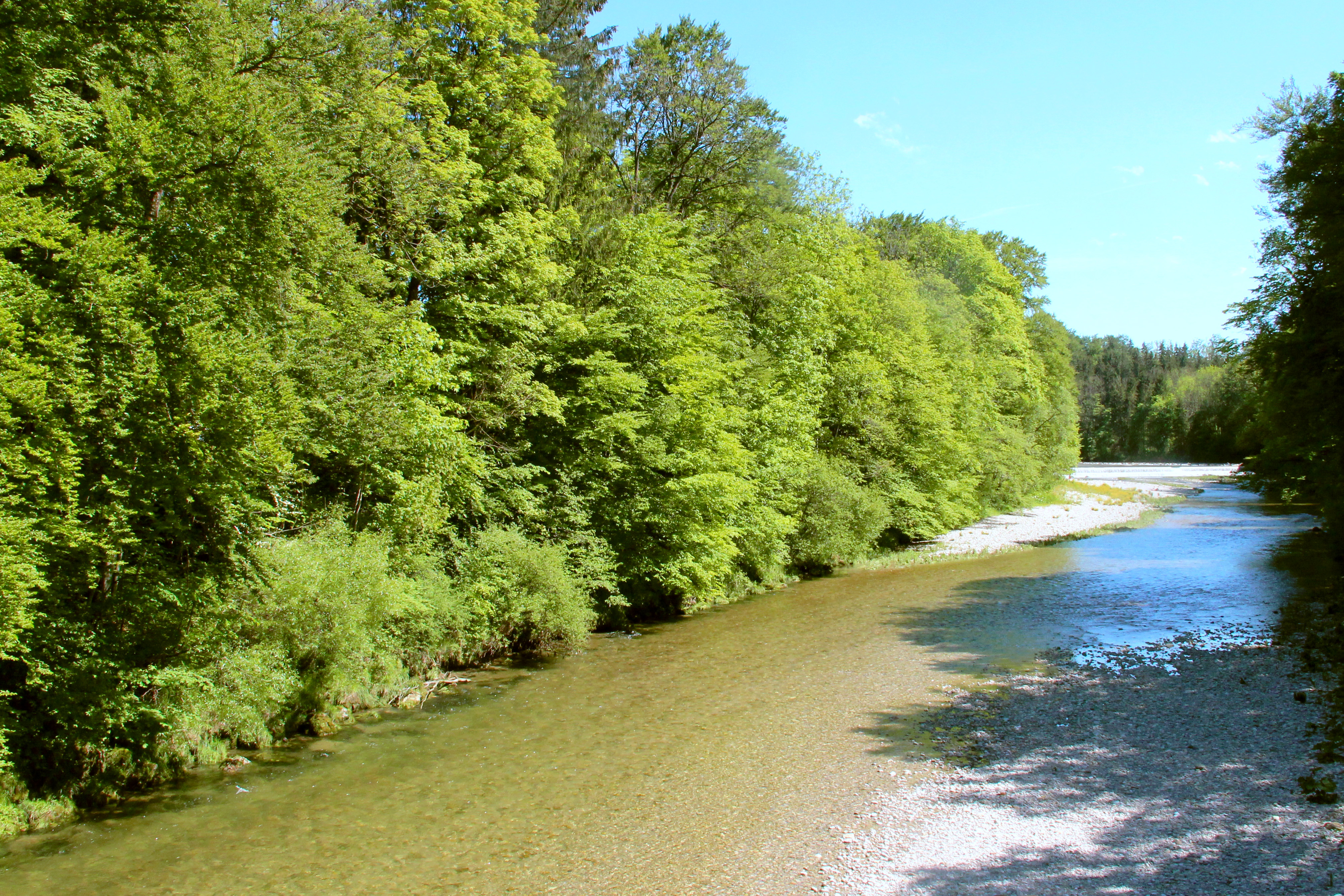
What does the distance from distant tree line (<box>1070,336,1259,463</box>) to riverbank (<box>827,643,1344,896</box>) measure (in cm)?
9620

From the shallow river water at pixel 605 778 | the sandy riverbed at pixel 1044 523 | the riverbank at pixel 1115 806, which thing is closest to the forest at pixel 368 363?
the shallow river water at pixel 605 778

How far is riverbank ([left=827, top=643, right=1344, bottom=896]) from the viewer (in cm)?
749

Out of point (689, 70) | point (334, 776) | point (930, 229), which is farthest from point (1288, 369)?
point (930, 229)

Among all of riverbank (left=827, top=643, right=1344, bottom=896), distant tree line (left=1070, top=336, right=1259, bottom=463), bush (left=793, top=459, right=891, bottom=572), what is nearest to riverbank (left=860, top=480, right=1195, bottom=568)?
bush (left=793, top=459, right=891, bottom=572)

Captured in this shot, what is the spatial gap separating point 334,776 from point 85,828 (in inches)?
107

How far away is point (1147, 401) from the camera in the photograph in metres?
125

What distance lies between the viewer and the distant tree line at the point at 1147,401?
10688cm

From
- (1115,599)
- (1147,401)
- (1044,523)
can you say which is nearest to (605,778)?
(1115,599)

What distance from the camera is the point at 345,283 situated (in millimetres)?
14461

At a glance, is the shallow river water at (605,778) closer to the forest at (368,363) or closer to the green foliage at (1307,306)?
the forest at (368,363)

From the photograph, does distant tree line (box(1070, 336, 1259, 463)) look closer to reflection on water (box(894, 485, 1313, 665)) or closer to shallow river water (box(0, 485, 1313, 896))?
reflection on water (box(894, 485, 1313, 665))

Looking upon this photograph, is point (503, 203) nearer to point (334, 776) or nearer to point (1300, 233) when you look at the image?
point (334, 776)

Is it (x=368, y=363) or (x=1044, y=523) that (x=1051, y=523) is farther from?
(x=368, y=363)

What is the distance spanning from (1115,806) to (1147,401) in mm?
134850
